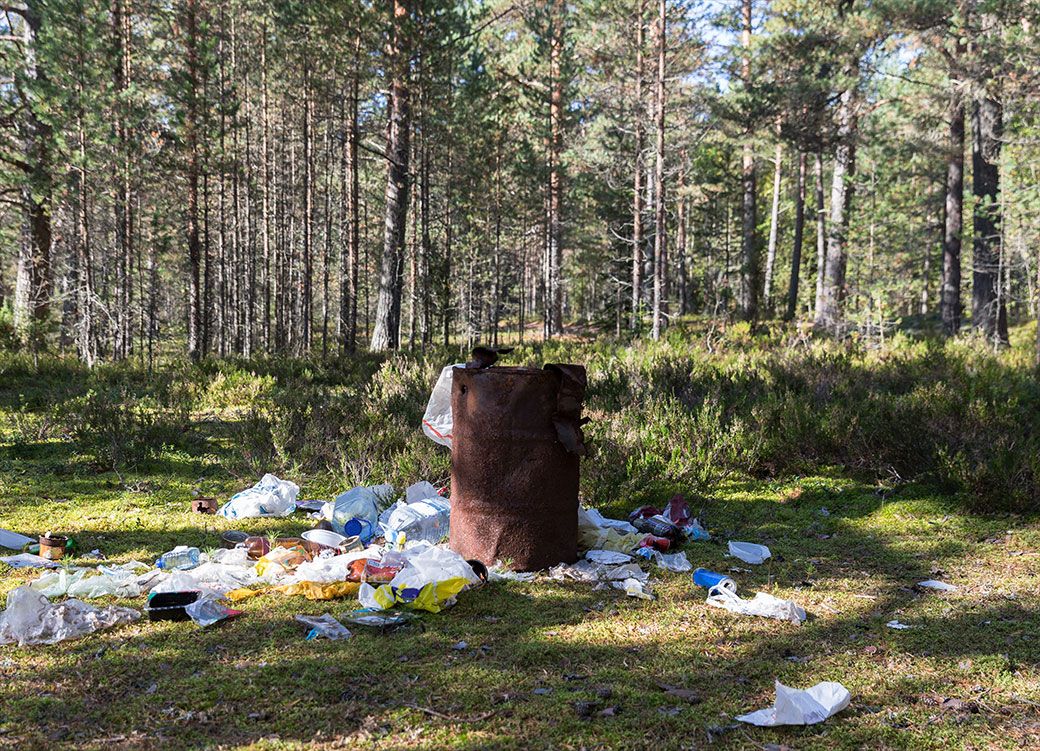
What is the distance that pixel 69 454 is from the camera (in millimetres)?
6848

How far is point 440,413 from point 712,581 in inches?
83.9

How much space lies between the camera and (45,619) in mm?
3285

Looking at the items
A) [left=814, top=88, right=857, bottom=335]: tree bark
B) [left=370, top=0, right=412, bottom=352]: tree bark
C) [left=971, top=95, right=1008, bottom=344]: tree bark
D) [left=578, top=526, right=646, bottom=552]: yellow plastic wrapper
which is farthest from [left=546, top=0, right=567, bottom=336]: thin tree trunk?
[left=578, top=526, right=646, bottom=552]: yellow plastic wrapper

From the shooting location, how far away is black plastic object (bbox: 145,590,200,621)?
3527mm

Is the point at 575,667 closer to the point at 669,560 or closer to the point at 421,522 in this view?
the point at 669,560

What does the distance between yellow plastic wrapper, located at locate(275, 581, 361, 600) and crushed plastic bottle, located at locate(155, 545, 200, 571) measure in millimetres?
698

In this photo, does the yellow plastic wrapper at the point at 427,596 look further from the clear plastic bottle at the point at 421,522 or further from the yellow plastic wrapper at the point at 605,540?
the yellow plastic wrapper at the point at 605,540

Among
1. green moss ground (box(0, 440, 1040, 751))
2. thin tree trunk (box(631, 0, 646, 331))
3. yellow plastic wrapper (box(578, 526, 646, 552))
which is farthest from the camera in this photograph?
thin tree trunk (box(631, 0, 646, 331))

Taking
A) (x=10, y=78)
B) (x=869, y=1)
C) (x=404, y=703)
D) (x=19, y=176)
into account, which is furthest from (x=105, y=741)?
(x=869, y=1)

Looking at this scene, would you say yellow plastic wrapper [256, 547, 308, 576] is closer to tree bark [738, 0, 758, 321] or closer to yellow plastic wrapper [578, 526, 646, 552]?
yellow plastic wrapper [578, 526, 646, 552]

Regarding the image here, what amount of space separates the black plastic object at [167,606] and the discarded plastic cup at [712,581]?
9.01 feet

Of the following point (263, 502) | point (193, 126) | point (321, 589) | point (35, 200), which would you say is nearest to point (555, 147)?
point (193, 126)

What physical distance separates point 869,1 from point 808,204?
25863 millimetres

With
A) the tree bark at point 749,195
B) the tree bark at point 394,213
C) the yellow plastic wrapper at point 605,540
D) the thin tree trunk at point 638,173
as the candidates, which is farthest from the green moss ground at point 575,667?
the tree bark at point 749,195
